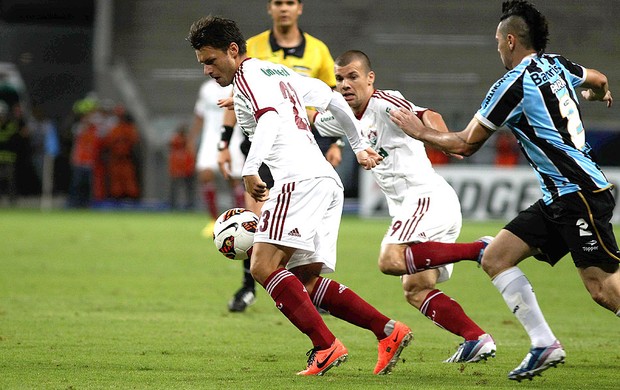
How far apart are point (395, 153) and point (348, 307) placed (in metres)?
1.28

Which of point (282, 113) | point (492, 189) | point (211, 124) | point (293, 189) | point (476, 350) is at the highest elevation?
point (282, 113)

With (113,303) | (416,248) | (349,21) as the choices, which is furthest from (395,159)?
(349,21)

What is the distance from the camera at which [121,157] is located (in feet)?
81.7

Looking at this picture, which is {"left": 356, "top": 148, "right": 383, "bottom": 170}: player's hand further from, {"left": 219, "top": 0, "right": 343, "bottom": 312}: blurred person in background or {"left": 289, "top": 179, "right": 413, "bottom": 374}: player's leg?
{"left": 219, "top": 0, "right": 343, "bottom": 312}: blurred person in background

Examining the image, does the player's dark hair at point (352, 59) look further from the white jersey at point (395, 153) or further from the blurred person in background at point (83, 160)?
the blurred person in background at point (83, 160)

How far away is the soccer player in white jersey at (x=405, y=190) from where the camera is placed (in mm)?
6367

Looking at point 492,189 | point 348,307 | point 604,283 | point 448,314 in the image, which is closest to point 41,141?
point 492,189

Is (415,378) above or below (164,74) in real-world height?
above

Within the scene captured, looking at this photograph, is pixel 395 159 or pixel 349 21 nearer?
pixel 395 159

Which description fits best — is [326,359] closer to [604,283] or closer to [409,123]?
[409,123]

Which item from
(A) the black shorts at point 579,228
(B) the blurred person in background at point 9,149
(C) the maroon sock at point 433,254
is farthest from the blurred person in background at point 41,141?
(A) the black shorts at point 579,228

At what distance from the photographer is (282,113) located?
5.67m

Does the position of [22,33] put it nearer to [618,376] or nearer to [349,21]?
[349,21]

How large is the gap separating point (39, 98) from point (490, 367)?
2369 cm
